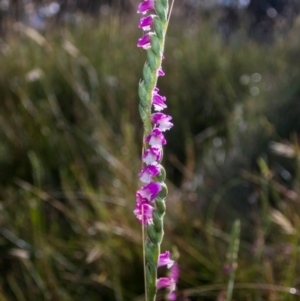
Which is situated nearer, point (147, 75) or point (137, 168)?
point (147, 75)

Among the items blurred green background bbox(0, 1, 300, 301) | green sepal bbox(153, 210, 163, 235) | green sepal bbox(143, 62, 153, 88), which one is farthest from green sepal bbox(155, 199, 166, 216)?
blurred green background bbox(0, 1, 300, 301)

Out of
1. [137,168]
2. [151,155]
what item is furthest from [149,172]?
[137,168]

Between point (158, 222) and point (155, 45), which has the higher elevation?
point (155, 45)

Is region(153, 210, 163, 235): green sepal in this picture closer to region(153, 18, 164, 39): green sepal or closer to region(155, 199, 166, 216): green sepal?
region(155, 199, 166, 216): green sepal

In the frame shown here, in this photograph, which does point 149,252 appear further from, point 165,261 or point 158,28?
point 158,28

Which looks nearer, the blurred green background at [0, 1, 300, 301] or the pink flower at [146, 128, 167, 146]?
the pink flower at [146, 128, 167, 146]

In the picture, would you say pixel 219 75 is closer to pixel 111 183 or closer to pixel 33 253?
pixel 111 183

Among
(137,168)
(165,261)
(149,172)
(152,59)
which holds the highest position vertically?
(152,59)

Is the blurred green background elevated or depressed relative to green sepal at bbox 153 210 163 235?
depressed

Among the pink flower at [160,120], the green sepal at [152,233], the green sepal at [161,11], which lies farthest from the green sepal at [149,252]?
the green sepal at [161,11]
